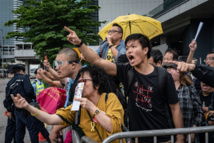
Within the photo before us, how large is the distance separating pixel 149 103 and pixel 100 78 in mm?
607

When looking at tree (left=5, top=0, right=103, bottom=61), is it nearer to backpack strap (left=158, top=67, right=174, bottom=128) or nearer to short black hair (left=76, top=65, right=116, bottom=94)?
short black hair (left=76, top=65, right=116, bottom=94)

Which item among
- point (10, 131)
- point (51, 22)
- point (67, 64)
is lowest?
point (10, 131)

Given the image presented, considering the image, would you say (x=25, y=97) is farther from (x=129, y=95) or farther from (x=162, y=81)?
(x=162, y=81)

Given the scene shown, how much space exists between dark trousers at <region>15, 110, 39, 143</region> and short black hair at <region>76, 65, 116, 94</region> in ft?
10.5

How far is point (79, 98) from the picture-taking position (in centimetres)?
191

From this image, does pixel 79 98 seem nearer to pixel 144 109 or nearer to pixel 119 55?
pixel 144 109

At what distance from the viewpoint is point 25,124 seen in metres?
4.95

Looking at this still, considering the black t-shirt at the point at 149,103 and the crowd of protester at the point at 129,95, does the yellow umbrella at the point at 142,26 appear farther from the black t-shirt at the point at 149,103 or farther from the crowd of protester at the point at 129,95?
the black t-shirt at the point at 149,103

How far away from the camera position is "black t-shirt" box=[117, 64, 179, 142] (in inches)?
84.4

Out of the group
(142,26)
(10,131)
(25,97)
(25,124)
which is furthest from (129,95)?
(10,131)

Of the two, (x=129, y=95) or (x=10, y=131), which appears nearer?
(x=129, y=95)

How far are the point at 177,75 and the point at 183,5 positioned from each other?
14.2 m

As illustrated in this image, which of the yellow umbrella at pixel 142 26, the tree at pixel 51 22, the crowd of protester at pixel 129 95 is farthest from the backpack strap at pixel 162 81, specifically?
the tree at pixel 51 22

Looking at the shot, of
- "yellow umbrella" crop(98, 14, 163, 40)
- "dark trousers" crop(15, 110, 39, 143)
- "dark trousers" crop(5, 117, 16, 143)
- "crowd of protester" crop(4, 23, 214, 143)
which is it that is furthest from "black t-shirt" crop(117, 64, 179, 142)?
"dark trousers" crop(5, 117, 16, 143)
